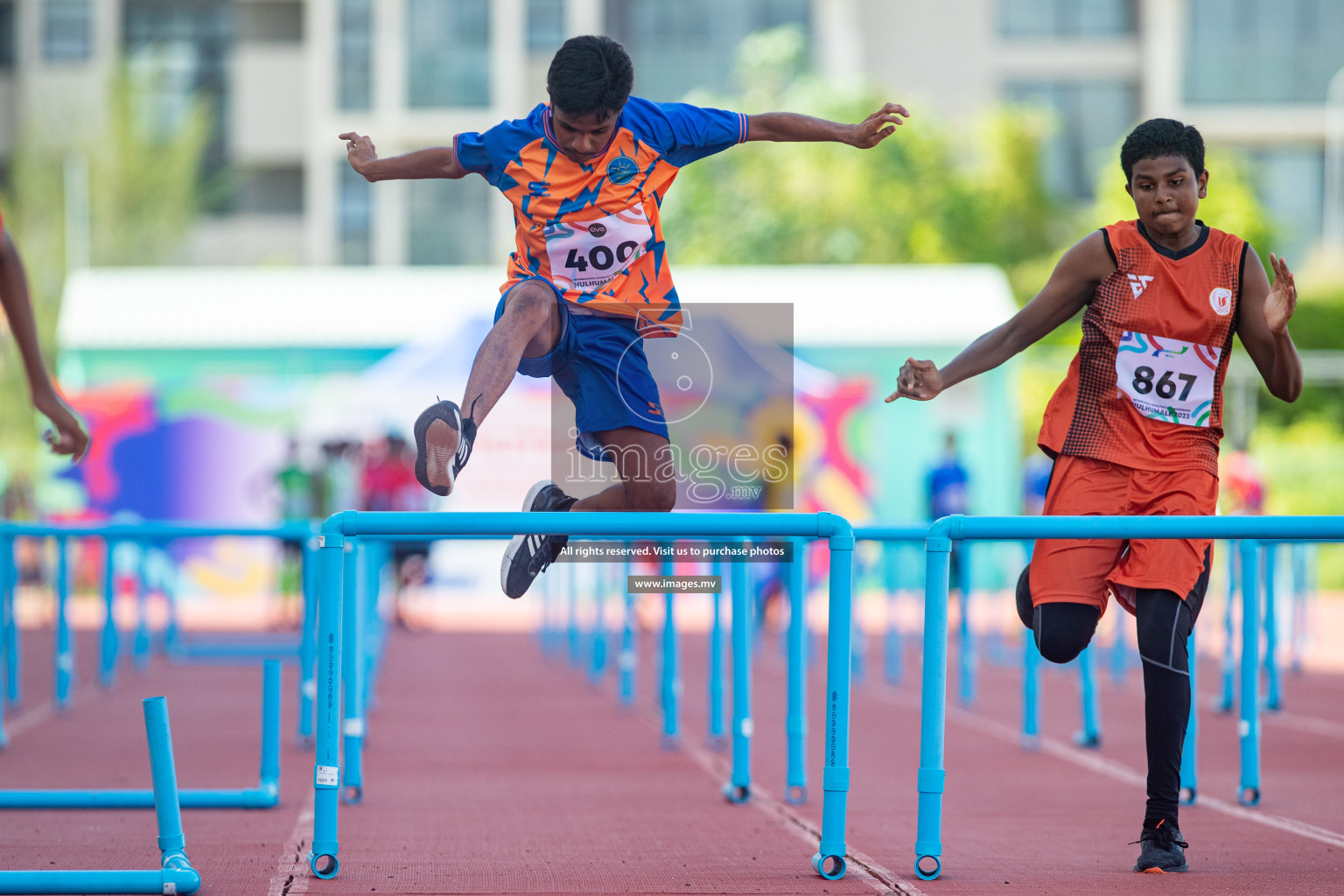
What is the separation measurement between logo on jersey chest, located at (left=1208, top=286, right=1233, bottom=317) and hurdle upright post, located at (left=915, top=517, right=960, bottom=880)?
3.23 ft

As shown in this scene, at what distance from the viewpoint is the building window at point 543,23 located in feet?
122

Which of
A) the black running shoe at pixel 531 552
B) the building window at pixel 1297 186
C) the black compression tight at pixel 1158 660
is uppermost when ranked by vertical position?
the building window at pixel 1297 186

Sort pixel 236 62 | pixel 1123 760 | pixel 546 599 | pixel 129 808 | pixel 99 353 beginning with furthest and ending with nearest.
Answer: pixel 236 62, pixel 99 353, pixel 546 599, pixel 1123 760, pixel 129 808

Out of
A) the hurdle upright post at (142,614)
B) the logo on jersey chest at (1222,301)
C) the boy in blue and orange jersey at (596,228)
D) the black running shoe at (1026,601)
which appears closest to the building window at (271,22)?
the hurdle upright post at (142,614)

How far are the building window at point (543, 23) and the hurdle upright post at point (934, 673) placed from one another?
34.2 metres

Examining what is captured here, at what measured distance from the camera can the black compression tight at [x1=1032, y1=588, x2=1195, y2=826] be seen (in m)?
4.54

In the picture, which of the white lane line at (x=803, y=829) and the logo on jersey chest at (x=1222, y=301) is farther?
the logo on jersey chest at (x=1222, y=301)

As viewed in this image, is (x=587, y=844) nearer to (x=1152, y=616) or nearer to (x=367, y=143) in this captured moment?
(x=1152, y=616)

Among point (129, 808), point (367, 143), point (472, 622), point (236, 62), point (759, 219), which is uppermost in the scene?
point (236, 62)

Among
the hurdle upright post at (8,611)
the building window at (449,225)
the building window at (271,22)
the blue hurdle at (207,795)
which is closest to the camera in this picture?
the blue hurdle at (207,795)

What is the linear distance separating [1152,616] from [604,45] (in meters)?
2.17

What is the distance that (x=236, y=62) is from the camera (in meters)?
40.4

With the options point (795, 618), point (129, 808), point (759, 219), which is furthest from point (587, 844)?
point (759, 219)

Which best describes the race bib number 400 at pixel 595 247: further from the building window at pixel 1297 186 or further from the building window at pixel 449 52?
the building window at pixel 1297 186
